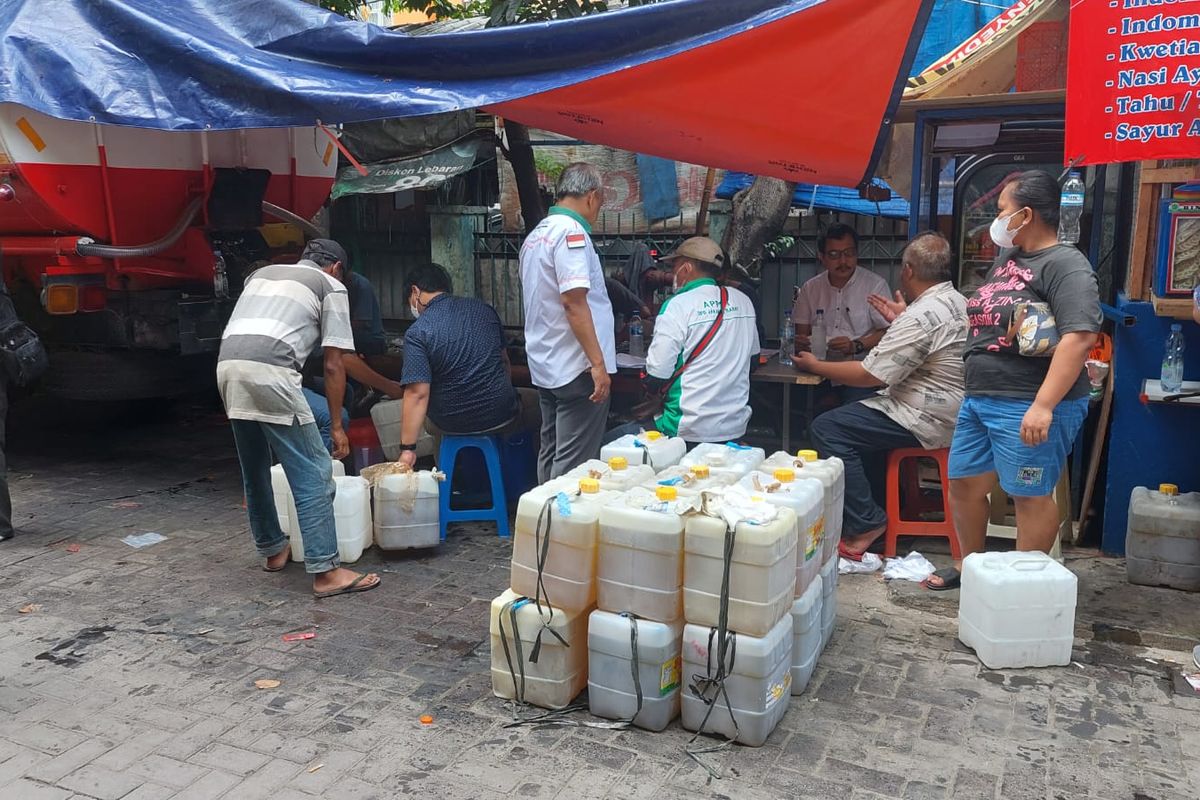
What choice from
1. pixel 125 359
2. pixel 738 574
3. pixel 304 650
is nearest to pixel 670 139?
pixel 738 574

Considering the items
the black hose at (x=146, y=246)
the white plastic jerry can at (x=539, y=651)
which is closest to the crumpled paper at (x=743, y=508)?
the white plastic jerry can at (x=539, y=651)

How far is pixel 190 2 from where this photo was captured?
216 inches

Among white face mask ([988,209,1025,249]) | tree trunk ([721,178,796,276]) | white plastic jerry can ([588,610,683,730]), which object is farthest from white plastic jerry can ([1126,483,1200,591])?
tree trunk ([721,178,796,276])

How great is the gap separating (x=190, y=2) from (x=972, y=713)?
531cm

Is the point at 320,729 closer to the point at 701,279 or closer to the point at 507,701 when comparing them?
the point at 507,701

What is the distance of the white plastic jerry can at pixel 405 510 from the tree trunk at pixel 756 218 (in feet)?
11.1

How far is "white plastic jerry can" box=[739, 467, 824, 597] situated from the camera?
3510 millimetres

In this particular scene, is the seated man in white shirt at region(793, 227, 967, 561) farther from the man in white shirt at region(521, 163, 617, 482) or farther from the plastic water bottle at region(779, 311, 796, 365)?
the man in white shirt at region(521, 163, 617, 482)

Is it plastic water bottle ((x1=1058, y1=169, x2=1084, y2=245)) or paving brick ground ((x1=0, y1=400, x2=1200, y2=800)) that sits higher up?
plastic water bottle ((x1=1058, y1=169, x2=1084, y2=245))

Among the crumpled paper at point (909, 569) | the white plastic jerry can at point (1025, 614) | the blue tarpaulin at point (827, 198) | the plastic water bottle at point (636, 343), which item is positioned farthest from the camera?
the blue tarpaulin at point (827, 198)

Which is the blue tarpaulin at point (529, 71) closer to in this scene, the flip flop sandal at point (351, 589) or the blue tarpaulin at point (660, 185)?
the flip flop sandal at point (351, 589)

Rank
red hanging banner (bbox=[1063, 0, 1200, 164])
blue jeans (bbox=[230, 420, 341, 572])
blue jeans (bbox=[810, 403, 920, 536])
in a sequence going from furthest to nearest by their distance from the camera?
blue jeans (bbox=[810, 403, 920, 536]) < blue jeans (bbox=[230, 420, 341, 572]) < red hanging banner (bbox=[1063, 0, 1200, 164])

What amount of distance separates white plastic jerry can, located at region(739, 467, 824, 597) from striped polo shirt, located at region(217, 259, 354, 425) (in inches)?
84.8

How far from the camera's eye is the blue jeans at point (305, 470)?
4590 mm
